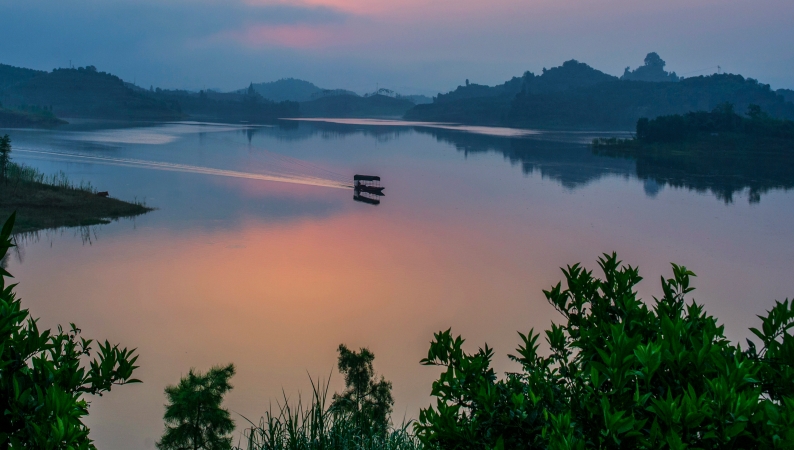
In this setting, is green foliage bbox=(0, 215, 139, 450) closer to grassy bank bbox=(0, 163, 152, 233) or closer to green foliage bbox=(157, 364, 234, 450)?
green foliage bbox=(157, 364, 234, 450)

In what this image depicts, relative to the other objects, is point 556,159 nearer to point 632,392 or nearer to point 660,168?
point 660,168

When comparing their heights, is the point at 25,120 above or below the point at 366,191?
above

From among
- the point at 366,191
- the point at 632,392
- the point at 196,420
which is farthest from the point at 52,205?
the point at 632,392

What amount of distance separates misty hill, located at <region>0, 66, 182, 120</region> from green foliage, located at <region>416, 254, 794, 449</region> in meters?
83.7

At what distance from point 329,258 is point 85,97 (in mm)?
85513

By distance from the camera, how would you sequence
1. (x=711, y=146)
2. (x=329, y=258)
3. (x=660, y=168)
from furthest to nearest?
(x=711, y=146), (x=660, y=168), (x=329, y=258)

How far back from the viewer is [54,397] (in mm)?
2275

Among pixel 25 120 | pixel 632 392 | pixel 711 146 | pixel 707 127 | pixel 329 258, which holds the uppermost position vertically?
pixel 707 127

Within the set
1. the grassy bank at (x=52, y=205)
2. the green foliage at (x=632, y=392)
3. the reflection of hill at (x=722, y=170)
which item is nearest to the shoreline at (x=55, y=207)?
the grassy bank at (x=52, y=205)

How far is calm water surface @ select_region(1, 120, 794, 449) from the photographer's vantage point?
32.7ft

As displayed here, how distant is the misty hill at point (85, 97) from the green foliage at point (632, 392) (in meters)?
83.7

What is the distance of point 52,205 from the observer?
18.7 m

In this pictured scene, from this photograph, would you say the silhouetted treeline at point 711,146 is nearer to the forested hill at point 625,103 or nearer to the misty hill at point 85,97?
the forested hill at point 625,103

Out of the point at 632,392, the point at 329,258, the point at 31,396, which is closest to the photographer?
the point at 31,396
